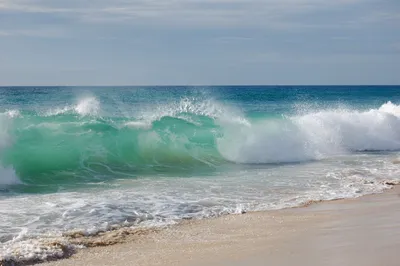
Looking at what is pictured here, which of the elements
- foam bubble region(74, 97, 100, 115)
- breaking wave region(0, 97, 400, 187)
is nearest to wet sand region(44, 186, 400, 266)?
breaking wave region(0, 97, 400, 187)

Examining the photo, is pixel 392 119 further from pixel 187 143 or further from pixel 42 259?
pixel 42 259

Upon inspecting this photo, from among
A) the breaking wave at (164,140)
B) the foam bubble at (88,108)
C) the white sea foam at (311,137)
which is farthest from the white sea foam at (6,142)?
the white sea foam at (311,137)

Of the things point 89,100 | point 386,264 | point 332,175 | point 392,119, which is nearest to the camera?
point 386,264

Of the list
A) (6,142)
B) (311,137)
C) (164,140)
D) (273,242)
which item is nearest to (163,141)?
(164,140)

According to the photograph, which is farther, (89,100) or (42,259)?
(89,100)

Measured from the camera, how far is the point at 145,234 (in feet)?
23.0

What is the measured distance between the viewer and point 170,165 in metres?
14.2

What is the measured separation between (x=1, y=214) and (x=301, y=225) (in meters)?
4.06

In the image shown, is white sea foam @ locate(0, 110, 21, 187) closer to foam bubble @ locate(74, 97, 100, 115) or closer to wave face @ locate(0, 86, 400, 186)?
wave face @ locate(0, 86, 400, 186)

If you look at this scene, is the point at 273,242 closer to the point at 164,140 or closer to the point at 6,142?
the point at 6,142

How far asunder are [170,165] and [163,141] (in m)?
2.48

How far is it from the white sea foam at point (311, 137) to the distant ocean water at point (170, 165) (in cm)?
4

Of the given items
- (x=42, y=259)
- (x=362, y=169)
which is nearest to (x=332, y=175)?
(x=362, y=169)

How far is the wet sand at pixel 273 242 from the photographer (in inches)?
225
